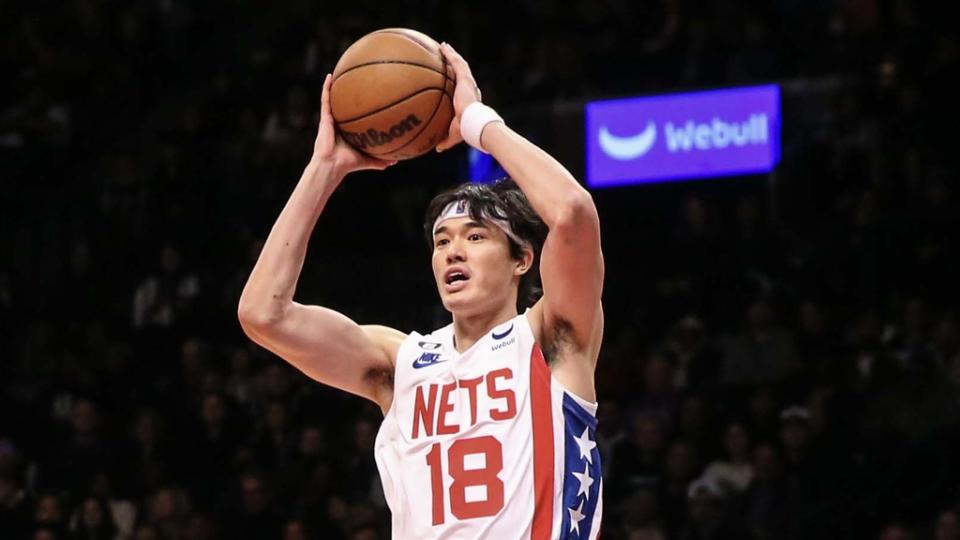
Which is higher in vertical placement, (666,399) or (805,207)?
(805,207)

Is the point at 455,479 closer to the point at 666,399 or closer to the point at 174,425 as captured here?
the point at 666,399

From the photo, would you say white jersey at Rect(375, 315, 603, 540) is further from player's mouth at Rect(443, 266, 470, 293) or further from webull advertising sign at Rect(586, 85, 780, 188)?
webull advertising sign at Rect(586, 85, 780, 188)

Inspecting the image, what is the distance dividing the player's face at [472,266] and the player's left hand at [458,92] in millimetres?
251

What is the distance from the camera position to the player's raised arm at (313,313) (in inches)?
183

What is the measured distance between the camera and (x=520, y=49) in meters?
14.4

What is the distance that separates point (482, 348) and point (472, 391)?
13cm

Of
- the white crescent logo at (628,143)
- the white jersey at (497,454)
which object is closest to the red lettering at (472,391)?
the white jersey at (497,454)

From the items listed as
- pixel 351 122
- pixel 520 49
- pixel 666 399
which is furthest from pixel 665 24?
pixel 351 122

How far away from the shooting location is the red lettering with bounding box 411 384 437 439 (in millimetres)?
4488

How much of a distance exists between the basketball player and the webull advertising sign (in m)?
7.98

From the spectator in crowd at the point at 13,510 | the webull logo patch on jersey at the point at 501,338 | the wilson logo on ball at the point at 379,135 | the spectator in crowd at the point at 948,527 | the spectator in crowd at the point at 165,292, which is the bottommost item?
the spectator in crowd at the point at 948,527

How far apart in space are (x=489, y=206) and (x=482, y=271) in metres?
0.19

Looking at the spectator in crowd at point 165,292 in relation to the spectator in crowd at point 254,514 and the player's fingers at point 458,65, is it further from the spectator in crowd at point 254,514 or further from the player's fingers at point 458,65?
the player's fingers at point 458,65

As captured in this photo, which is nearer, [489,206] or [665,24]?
[489,206]
